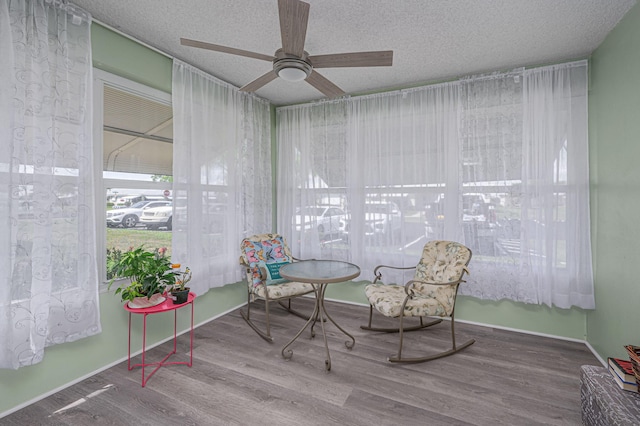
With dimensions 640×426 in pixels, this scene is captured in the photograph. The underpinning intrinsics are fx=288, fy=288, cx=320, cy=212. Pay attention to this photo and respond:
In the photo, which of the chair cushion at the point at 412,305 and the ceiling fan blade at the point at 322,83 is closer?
the ceiling fan blade at the point at 322,83

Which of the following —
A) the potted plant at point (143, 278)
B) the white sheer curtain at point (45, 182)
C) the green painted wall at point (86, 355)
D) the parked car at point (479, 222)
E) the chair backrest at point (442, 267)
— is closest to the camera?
the white sheer curtain at point (45, 182)

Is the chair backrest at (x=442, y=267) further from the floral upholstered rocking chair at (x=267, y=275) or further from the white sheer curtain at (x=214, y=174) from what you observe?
the white sheer curtain at (x=214, y=174)

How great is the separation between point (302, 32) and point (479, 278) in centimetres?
298

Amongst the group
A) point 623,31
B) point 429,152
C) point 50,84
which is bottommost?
point 429,152

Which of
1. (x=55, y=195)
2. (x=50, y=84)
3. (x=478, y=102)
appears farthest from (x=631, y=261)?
(x=50, y=84)

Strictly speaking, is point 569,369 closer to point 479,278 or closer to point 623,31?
point 479,278

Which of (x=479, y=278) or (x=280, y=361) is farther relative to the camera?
(x=479, y=278)

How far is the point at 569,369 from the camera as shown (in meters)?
2.41

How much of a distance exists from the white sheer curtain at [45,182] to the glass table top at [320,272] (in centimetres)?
155

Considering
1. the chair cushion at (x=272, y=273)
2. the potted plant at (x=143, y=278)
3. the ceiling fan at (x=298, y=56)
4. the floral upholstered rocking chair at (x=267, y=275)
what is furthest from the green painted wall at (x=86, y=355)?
the ceiling fan at (x=298, y=56)

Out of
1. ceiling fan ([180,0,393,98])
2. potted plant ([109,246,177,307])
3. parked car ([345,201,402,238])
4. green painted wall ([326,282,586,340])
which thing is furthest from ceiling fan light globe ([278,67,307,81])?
green painted wall ([326,282,586,340])

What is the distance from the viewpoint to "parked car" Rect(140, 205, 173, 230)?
2.84m

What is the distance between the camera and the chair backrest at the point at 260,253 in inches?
129

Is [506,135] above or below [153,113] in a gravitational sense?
below
